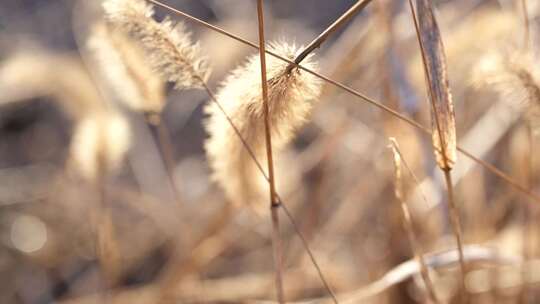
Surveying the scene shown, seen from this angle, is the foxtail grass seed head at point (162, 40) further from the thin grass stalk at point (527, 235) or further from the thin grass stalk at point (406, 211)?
the thin grass stalk at point (527, 235)

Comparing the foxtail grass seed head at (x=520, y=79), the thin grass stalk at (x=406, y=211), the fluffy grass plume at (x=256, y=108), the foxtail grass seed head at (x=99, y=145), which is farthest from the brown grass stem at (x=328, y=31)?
the foxtail grass seed head at (x=99, y=145)

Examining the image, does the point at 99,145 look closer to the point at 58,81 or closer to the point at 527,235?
the point at 58,81

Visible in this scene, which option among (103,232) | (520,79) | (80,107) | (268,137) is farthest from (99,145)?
(520,79)

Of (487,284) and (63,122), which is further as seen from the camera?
(63,122)

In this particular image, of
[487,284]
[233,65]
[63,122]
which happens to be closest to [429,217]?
[487,284]

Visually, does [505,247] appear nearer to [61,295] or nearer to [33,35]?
[61,295]
